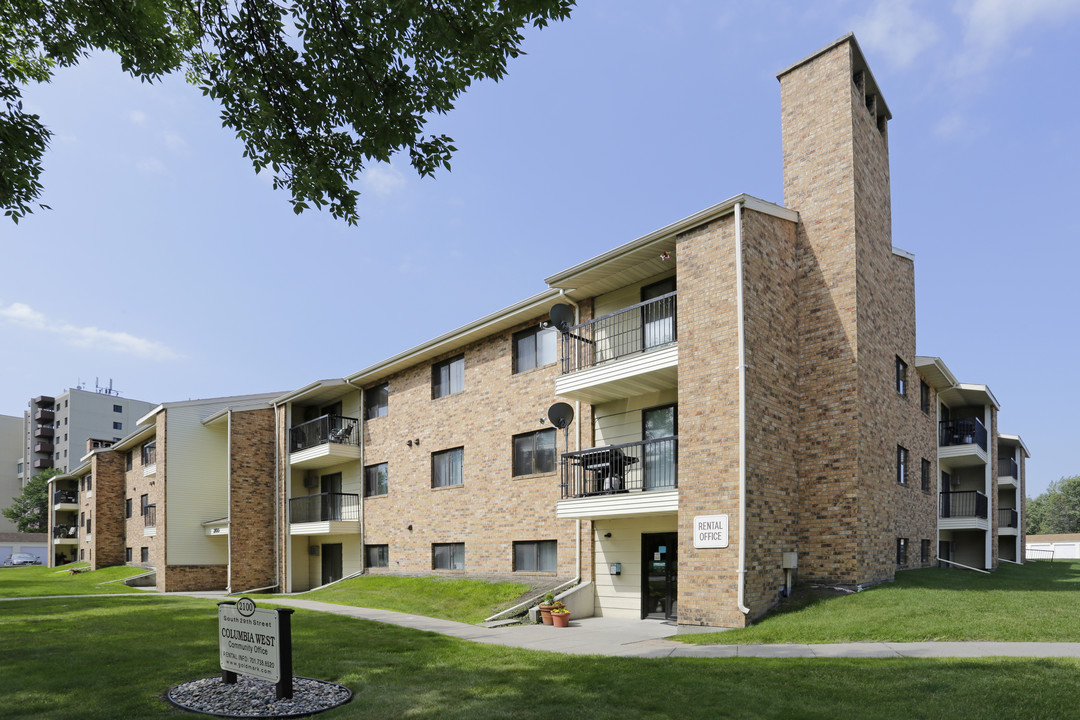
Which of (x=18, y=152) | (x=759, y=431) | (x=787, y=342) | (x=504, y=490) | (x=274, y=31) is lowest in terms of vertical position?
(x=504, y=490)

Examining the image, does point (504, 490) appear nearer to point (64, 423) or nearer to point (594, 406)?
point (594, 406)

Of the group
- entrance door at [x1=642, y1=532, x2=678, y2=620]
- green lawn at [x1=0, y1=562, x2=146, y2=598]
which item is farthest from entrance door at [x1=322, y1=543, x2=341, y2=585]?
entrance door at [x1=642, y1=532, x2=678, y2=620]

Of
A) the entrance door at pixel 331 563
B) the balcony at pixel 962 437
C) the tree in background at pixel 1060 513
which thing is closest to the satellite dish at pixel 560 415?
the entrance door at pixel 331 563

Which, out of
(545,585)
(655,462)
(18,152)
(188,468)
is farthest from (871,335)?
(188,468)

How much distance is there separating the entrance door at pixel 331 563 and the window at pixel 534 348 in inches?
447

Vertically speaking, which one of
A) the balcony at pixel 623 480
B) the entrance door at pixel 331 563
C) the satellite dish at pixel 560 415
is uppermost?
the satellite dish at pixel 560 415

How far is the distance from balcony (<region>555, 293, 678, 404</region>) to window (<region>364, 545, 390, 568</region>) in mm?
9959

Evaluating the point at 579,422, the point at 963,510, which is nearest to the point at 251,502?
the point at 579,422

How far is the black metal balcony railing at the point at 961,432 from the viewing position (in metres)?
26.6

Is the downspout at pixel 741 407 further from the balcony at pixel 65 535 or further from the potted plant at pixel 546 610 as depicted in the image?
the balcony at pixel 65 535

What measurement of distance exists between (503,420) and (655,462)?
522cm

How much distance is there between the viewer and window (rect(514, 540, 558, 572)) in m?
17.4

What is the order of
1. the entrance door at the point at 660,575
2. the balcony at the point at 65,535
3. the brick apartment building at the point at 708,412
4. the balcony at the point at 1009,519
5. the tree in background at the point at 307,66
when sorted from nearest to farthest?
the tree in background at the point at 307,66 < the brick apartment building at the point at 708,412 < the entrance door at the point at 660,575 < the balcony at the point at 1009,519 < the balcony at the point at 65,535

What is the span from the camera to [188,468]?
1169 inches
